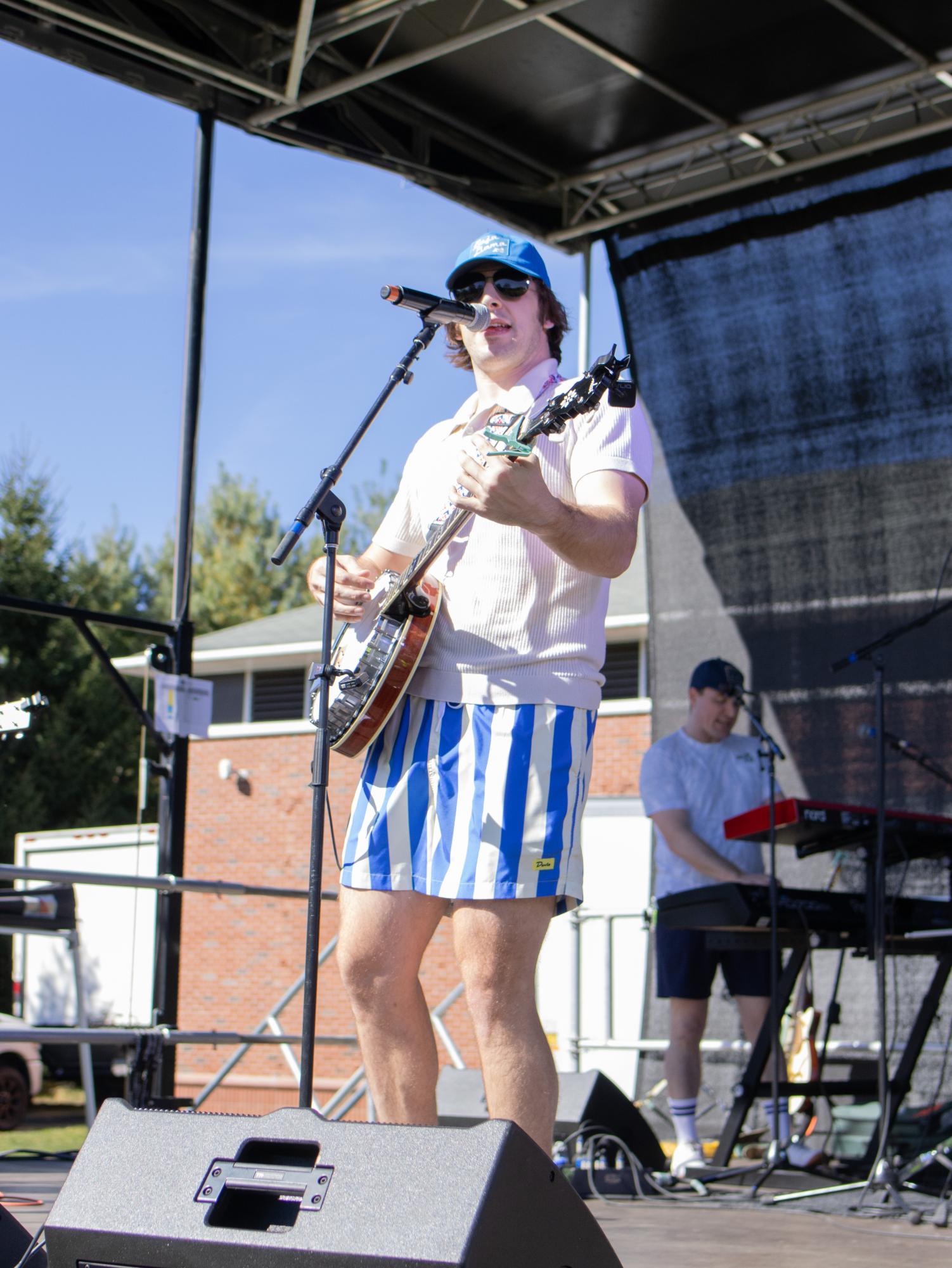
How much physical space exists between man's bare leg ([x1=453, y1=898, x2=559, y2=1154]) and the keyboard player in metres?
2.99

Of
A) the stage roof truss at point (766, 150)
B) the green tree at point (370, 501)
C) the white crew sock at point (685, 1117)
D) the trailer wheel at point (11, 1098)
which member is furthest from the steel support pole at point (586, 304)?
the green tree at point (370, 501)

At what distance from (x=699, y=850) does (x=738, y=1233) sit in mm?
1947

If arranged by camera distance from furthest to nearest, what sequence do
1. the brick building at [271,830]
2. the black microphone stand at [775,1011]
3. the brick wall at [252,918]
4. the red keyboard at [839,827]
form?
the brick wall at [252,918] → the brick building at [271,830] → the red keyboard at [839,827] → the black microphone stand at [775,1011]

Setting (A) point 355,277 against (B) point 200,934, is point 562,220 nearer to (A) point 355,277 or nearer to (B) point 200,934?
(B) point 200,934

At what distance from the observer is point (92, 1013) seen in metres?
19.3

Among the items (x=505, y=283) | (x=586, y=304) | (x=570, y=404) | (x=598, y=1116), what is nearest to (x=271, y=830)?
(x=586, y=304)

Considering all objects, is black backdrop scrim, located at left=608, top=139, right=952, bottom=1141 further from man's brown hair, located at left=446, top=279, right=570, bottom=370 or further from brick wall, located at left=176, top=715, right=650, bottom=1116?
brick wall, located at left=176, top=715, right=650, bottom=1116

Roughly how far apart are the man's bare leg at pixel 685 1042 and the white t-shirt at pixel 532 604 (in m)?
3.14

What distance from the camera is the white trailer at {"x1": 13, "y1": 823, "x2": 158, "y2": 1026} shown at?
671 inches

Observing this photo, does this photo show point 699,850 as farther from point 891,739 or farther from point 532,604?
point 532,604

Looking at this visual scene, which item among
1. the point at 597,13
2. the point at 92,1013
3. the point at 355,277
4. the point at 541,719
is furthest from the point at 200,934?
the point at 355,277

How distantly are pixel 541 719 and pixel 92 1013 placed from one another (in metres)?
18.4

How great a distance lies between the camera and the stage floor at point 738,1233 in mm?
3049

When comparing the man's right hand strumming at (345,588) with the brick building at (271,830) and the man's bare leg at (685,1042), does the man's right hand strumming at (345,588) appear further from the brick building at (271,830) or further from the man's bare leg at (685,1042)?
the brick building at (271,830)
